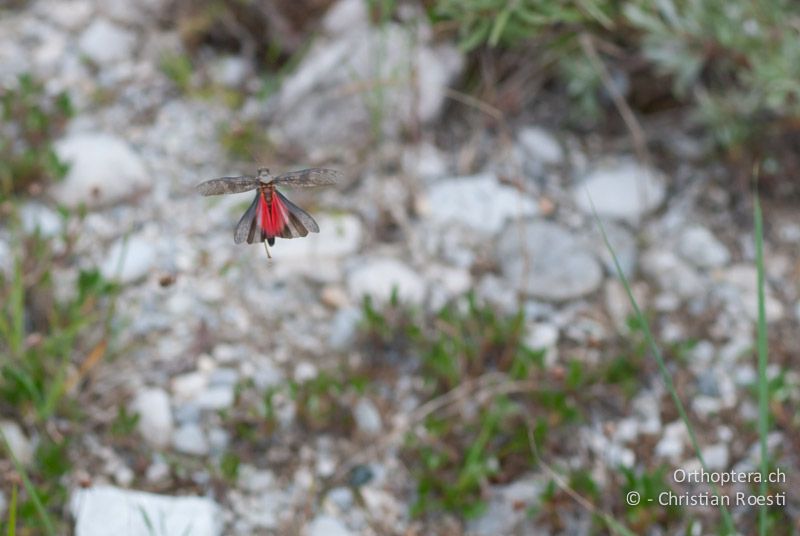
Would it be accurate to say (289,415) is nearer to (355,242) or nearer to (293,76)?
(355,242)

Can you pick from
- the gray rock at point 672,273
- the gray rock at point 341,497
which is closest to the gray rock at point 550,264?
the gray rock at point 672,273

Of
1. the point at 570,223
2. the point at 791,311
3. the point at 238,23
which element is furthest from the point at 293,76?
the point at 791,311

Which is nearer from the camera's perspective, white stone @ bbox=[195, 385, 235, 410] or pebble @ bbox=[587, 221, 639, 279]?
white stone @ bbox=[195, 385, 235, 410]

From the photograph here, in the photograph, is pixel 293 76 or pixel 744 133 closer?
pixel 744 133

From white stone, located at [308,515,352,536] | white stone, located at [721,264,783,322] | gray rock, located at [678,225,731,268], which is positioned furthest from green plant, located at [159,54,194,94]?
white stone, located at [721,264,783,322]

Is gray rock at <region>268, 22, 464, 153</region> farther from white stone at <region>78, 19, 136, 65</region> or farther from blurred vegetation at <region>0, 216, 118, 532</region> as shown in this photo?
blurred vegetation at <region>0, 216, 118, 532</region>

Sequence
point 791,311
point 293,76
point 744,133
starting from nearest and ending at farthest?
point 791,311, point 744,133, point 293,76
